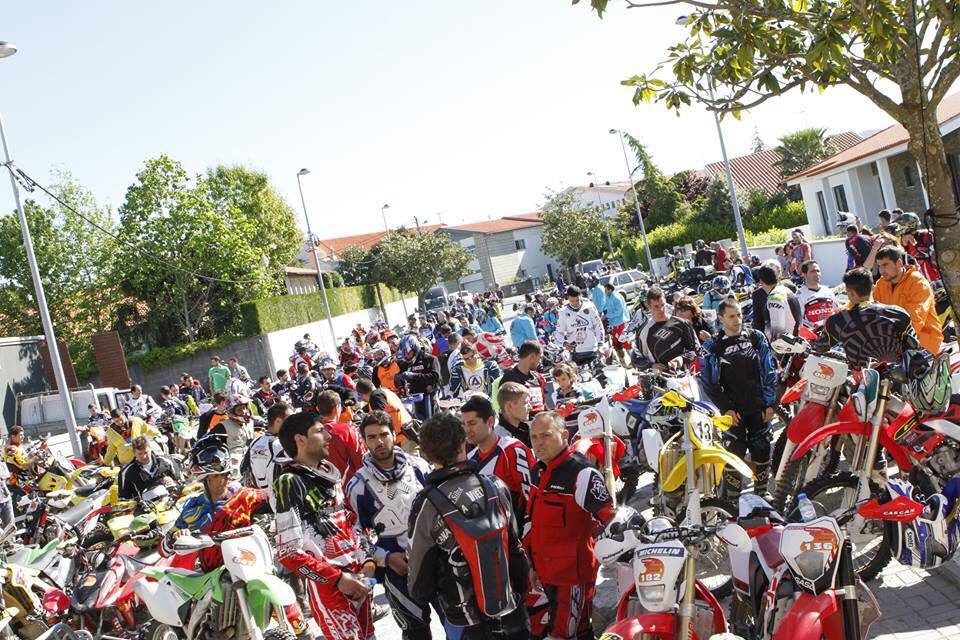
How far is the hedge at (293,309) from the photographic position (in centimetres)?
3984

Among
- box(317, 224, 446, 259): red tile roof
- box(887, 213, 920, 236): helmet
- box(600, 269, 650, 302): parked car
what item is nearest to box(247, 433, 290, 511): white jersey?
box(887, 213, 920, 236): helmet

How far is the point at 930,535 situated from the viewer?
5156 millimetres

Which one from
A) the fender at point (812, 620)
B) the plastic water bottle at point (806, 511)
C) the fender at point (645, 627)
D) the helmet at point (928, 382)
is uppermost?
the helmet at point (928, 382)

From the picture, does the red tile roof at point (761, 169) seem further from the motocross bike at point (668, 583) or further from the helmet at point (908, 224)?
the motocross bike at point (668, 583)

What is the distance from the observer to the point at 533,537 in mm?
5234

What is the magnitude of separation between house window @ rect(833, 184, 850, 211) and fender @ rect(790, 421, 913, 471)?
32699mm

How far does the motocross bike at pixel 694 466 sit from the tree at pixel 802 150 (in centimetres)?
5109

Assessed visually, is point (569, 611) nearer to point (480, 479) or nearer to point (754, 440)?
point (480, 479)

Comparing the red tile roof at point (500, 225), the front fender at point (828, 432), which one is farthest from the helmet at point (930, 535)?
the red tile roof at point (500, 225)

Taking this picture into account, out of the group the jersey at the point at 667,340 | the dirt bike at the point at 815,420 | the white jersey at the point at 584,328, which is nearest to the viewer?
the dirt bike at the point at 815,420

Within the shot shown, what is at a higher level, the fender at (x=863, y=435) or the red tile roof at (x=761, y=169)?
the red tile roof at (x=761, y=169)

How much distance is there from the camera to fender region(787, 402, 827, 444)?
6.45m

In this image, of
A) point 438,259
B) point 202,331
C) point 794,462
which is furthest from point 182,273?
point 794,462

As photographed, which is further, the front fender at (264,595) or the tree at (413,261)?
the tree at (413,261)
